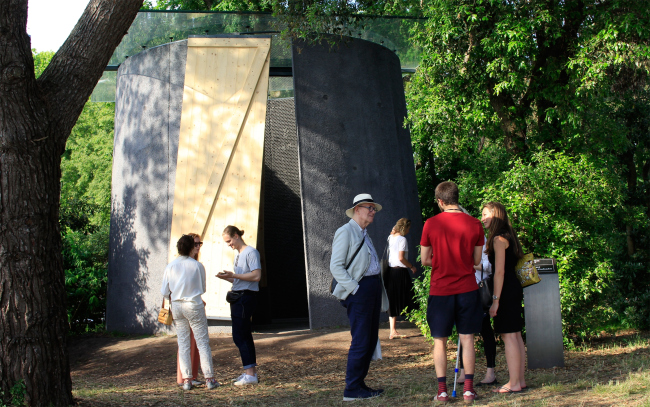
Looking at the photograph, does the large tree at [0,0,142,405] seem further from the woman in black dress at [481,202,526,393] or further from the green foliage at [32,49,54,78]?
the green foliage at [32,49,54,78]

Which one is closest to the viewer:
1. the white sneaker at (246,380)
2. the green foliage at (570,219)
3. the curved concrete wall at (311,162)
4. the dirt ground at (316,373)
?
the dirt ground at (316,373)

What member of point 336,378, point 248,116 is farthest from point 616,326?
point 248,116

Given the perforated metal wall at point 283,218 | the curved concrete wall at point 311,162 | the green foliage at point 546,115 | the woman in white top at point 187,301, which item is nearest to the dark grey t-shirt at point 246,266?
the woman in white top at point 187,301

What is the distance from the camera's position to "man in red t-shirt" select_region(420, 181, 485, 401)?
14.5 ft

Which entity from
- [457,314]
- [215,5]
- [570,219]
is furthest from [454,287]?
[215,5]

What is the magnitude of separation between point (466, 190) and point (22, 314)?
5477 mm

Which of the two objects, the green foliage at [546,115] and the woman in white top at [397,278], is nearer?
the green foliage at [546,115]

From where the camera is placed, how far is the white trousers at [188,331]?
18.0 ft

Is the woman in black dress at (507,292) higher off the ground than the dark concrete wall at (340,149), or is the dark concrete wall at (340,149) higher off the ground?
the dark concrete wall at (340,149)

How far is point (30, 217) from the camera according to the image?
450 centimetres

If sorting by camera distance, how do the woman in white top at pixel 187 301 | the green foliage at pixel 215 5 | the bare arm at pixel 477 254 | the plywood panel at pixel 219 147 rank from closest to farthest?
the bare arm at pixel 477 254 → the woman in white top at pixel 187 301 → the plywood panel at pixel 219 147 → the green foliage at pixel 215 5

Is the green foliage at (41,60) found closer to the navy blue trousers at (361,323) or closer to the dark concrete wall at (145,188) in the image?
the dark concrete wall at (145,188)

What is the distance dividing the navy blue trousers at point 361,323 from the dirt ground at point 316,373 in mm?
271

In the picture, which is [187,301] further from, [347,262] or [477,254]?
[477,254]
